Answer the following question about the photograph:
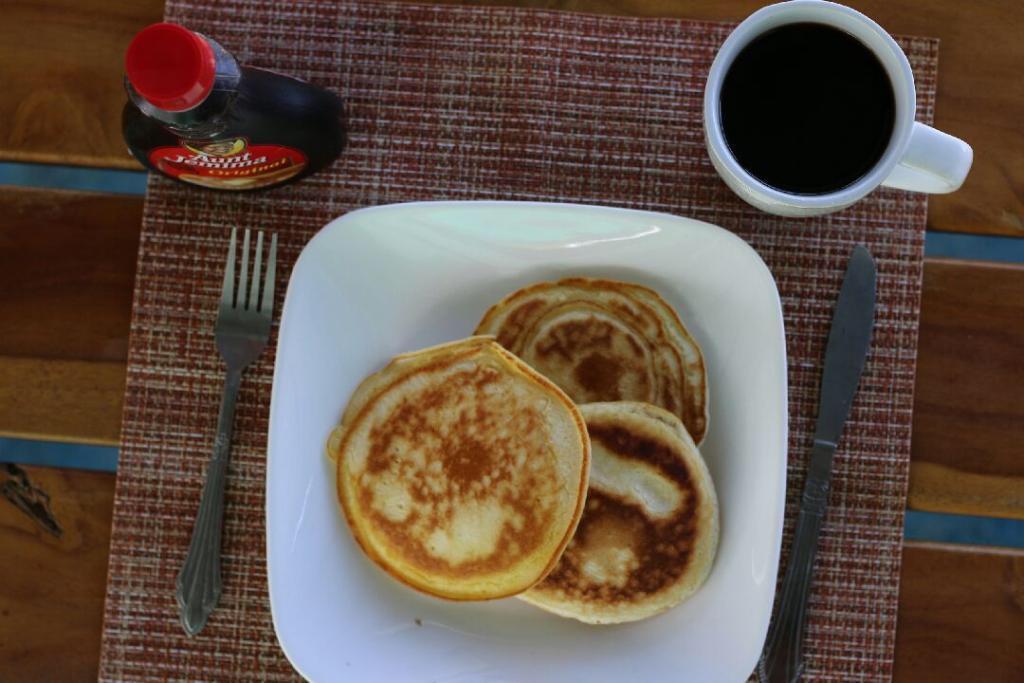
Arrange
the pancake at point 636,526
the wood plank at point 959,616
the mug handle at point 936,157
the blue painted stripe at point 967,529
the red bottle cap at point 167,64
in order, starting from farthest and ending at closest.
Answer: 1. the blue painted stripe at point 967,529
2. the wood plank at point 959,616
3. the pancake at point 636,526
4. the mug handle at point 936,157
5. the red bottle cap at point 167,64

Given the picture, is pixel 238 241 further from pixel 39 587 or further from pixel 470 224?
pixel 39 587

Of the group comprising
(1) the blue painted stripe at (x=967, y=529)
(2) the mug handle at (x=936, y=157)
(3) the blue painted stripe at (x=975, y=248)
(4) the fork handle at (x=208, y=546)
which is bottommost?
(1) the blue painted stripe at (x=967, y=529)

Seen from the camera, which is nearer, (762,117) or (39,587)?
(762,117)

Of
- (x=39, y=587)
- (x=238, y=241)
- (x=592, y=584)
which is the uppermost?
(x=238, y=241)

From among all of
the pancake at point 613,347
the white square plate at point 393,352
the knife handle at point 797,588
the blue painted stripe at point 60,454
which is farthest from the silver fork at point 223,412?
the knife handle at point 797,588

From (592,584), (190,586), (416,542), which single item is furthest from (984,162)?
(190,586)

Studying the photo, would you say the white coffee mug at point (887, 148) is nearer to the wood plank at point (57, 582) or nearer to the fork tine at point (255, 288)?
the fork tine at point (255, 288)
